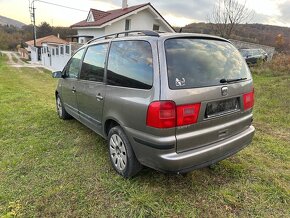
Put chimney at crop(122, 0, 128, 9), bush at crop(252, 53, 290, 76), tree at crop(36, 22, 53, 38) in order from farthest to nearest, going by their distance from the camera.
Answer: tree at crop(36, 22, 53, 38), chimney at crop(122, 0, 128, 9), bush at crop(252, 53, 290, 76)

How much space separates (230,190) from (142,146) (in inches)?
46.5

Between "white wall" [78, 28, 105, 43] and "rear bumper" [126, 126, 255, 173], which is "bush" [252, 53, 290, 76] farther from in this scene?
"white wall" [78, 28, 105, 43]

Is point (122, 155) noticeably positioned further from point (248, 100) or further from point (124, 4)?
point (124, 4)

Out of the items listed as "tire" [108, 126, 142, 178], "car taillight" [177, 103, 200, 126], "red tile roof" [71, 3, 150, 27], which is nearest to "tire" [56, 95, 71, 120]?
"tire" [108, 126, 142, 178]

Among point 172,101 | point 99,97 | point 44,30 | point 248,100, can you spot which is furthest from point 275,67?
point 44,30

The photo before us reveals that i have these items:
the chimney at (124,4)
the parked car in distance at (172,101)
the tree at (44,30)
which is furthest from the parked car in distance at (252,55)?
the tree at (44,30)

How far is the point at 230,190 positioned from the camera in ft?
9.11

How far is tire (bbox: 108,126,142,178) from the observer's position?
279 cm

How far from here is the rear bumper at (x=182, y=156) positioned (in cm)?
235

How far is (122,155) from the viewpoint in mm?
2955

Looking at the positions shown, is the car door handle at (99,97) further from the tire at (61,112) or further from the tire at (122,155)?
the tire at (61,112)

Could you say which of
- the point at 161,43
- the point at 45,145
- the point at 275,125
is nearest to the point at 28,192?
the point at 45,145

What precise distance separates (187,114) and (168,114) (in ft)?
0.67

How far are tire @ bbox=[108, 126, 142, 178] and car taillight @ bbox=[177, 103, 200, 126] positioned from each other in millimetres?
750
